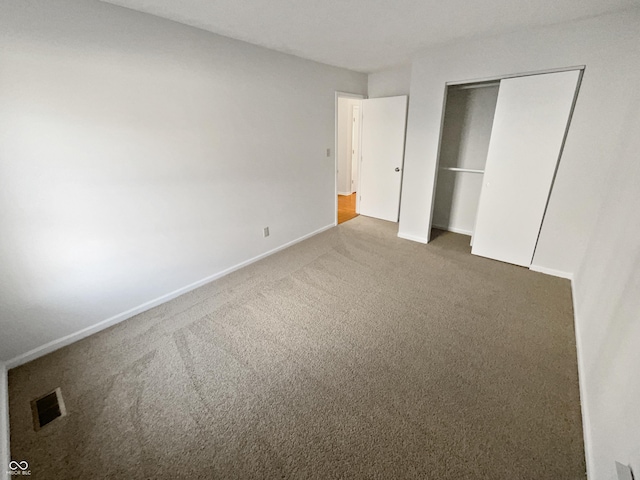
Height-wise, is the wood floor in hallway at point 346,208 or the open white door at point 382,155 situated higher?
the open white door at point 382,155

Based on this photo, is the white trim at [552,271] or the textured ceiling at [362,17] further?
the white trim at [552,271]

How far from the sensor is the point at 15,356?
6.23ft

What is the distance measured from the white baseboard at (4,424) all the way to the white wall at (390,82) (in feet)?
16.6

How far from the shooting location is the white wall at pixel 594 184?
1249mm

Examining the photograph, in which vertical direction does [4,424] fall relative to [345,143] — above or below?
below

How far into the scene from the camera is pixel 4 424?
4.91ft

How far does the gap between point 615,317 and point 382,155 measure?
11.9 feet

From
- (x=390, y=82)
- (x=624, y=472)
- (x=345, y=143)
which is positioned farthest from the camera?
(x=345, y=143)

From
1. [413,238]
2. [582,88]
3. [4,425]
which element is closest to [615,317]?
[582,88]

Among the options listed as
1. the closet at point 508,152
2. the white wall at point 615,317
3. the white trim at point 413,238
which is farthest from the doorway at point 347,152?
the white wall at point 615,317

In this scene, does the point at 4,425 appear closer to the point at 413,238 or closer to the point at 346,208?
the point at 413,238

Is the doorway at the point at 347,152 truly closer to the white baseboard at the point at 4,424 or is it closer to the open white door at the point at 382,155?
the open white door at the point at 382,155

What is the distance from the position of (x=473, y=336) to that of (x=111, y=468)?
2403mm

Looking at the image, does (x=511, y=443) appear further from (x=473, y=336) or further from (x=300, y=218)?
(x=300, y=218)
